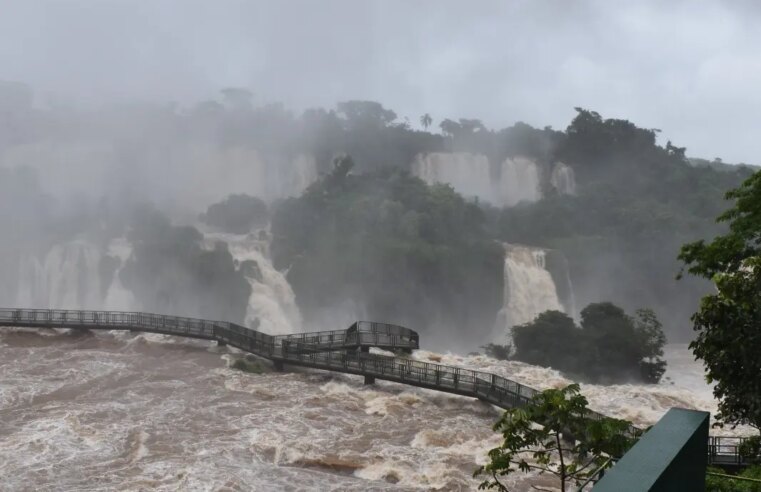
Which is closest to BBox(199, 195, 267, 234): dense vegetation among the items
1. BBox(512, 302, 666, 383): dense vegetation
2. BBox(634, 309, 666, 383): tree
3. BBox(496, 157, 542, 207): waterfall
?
BBox(512, 302, 666, 383): dense vegetation

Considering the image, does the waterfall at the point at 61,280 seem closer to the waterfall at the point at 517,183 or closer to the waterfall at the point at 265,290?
the waterfall at the point at 265,290

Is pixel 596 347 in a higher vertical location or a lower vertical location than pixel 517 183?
lower

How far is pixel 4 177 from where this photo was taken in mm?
52656

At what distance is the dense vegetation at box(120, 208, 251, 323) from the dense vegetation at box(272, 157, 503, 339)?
3.84 metres

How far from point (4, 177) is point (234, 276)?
23.1 metres

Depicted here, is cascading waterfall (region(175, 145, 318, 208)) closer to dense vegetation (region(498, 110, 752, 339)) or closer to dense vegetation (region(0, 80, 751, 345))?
dense vegetation (region(0, 80, 751, 345))

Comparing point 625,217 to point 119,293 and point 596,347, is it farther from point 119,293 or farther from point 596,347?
point 119,293

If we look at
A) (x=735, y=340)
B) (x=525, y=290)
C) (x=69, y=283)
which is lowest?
(x=69, y=283)

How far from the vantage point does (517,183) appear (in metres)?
71.2

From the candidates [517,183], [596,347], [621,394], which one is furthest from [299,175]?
[621,394]

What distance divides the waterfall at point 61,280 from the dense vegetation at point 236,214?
1240cm

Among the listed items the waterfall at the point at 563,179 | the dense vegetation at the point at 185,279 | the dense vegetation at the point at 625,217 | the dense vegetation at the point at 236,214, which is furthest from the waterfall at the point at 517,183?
the dense vegetation at the point at 185,279

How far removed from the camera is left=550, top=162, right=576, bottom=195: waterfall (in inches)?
2840

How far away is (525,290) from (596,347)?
452 inches
